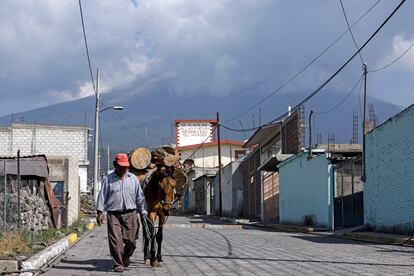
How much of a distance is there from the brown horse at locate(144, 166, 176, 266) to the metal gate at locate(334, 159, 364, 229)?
46.9 ft

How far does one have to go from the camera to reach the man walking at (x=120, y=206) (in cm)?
1003

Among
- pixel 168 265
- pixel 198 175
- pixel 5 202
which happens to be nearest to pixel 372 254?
pixel 168 265

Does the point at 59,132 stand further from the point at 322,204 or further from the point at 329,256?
the point at 329,256

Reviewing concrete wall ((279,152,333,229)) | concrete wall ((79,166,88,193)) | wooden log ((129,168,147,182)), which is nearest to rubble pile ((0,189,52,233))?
wooden log ((129,168,147,182))

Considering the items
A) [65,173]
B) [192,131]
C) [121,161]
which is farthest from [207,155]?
[121,161]

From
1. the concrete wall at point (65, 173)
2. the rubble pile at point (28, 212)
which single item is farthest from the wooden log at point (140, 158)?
the concrete wall at point (65, 173)

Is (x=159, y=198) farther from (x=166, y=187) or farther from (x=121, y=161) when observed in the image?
(x=121, y=161)

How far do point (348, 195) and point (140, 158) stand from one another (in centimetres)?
1500

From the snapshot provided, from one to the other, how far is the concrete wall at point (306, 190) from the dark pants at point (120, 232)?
635 inches

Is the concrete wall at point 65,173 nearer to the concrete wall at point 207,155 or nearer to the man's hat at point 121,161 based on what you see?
the man's hat at point 121,161

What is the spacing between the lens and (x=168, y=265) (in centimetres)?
1115

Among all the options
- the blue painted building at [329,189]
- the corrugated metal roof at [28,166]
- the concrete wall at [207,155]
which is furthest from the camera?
the concrete wall at [207,155]

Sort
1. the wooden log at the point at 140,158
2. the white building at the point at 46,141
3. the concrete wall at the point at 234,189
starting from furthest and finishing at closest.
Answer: the white building at the point at 46,141, the concrete wall at the point at 234,189, the wooden log at the point at 140,158

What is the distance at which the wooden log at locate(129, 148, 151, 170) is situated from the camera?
37.0 feet
